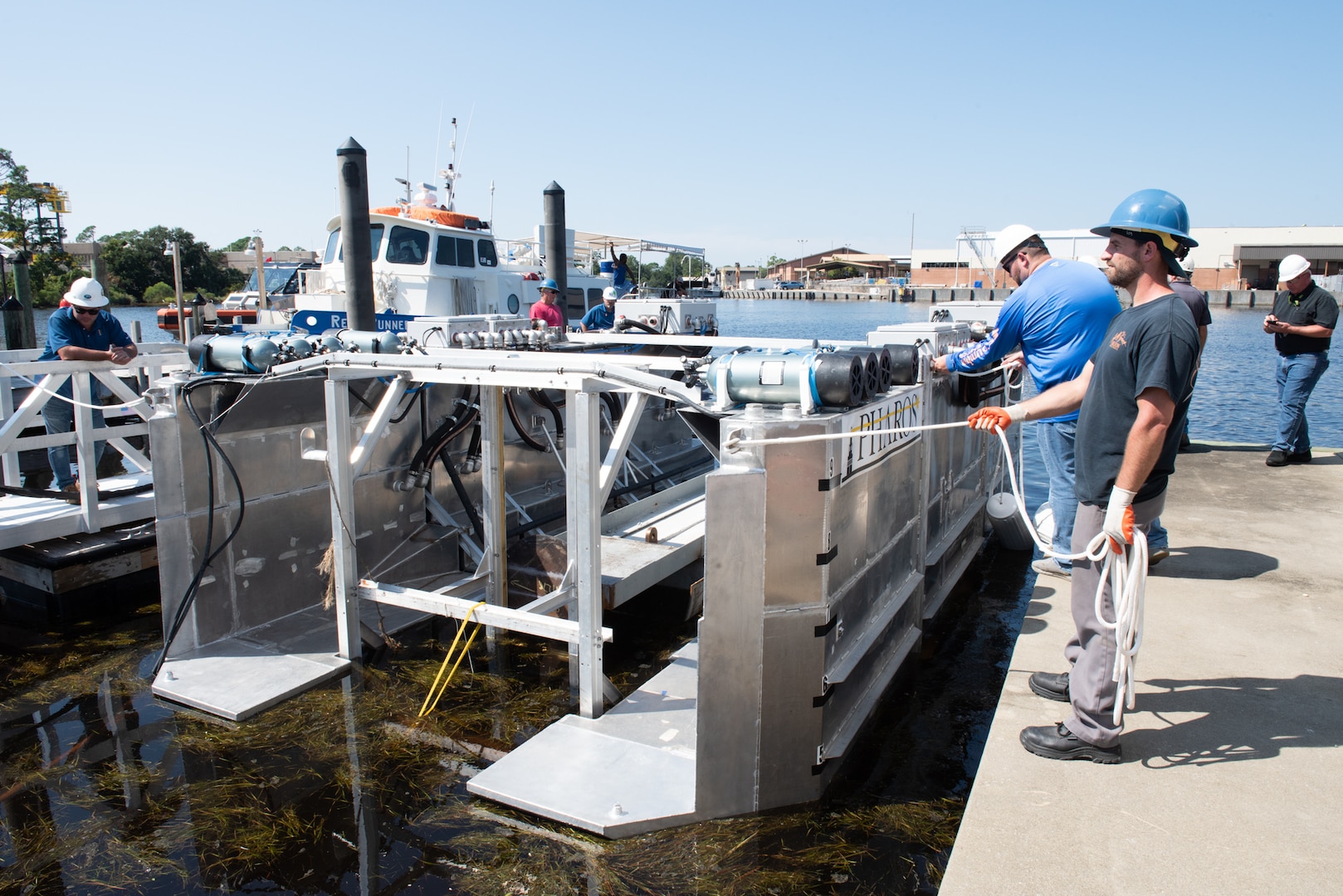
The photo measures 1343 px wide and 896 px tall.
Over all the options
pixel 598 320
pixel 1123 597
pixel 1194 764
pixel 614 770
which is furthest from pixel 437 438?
pixel 598 320

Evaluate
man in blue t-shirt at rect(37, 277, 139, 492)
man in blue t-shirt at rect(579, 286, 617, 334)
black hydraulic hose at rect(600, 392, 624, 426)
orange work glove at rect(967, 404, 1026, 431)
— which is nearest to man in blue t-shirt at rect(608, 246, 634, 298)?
man in blue t-shirt at rect(579, 286, 617, 334)

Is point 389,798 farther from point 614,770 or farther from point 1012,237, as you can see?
point 1012,237

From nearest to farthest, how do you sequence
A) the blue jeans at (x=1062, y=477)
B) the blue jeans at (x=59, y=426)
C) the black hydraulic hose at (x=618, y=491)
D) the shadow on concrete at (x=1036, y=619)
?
the shadow on concrete at (x=1036, y=619) < the blue jeans at (x=1062, y=477) < the black hydraulic hose at (x=618, y=491) < the blue jeans at (x=59, y=426)

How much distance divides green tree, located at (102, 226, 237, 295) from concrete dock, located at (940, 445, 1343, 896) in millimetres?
69778

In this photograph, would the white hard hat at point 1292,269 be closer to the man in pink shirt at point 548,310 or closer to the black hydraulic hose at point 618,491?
the black hydraulic hose at point 618,491

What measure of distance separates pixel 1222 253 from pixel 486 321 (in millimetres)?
81496

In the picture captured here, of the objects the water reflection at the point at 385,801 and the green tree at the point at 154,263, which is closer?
the water reflection at the point at 385,801

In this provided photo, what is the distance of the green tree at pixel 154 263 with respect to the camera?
Answer: 6306 cm

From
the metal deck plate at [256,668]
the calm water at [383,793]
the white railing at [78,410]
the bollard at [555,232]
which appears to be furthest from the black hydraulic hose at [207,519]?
the bollard at [555,232]

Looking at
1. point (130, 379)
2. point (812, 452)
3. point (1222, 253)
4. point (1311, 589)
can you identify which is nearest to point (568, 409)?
point (812, 452)

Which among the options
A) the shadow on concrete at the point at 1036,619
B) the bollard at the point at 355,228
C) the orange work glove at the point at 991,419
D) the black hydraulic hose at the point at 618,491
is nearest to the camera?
the orange work glove at the point at 991,419

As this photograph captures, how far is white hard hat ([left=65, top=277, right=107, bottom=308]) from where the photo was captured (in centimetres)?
678

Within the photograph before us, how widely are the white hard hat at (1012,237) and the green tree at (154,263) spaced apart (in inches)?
2691

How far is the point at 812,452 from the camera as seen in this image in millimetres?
3430
